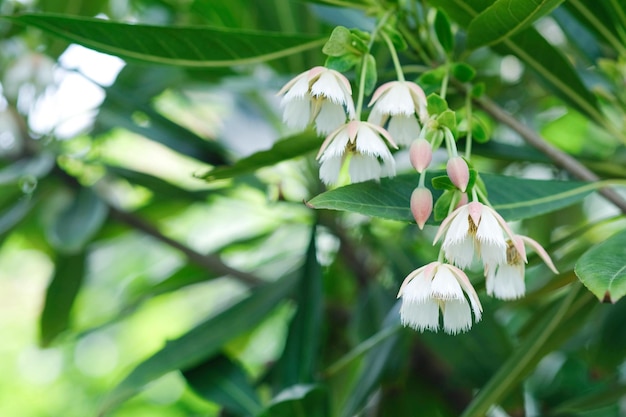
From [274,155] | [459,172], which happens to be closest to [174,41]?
[274,155]

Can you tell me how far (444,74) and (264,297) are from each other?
496mm

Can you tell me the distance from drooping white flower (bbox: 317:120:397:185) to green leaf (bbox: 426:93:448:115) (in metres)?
0.04

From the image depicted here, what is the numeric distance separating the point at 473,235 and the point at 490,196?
0.15m

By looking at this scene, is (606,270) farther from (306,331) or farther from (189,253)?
(189,253)

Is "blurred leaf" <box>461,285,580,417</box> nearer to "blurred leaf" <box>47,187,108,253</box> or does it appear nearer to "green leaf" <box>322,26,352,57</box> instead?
"green leaf" <box>322,26,352,57</box>

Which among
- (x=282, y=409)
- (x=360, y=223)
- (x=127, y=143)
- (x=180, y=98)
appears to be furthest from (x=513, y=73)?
(x=127, y=143)

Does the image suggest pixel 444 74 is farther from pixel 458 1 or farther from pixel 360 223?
pixel 360 223

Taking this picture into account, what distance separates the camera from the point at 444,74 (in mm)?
691

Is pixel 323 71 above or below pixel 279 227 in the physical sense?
above

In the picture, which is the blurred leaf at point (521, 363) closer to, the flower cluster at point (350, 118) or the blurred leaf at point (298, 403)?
the blurred leaf at point (298, 403)

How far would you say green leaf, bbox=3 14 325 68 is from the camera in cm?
71

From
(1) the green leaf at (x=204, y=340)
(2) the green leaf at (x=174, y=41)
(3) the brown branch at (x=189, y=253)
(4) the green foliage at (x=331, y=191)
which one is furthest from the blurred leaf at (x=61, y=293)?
(2) the green leaf at (x=174, y=41)

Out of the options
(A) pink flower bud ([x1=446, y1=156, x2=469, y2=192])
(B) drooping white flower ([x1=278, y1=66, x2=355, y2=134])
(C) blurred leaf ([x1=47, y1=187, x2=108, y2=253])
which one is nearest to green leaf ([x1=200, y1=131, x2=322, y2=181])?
(B) drooping white flower ([x1=278, y1=66, x2=355, y2=134])

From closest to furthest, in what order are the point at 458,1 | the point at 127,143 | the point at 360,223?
the point at 458,1 → the point at 360,223 → the point at 127,143
